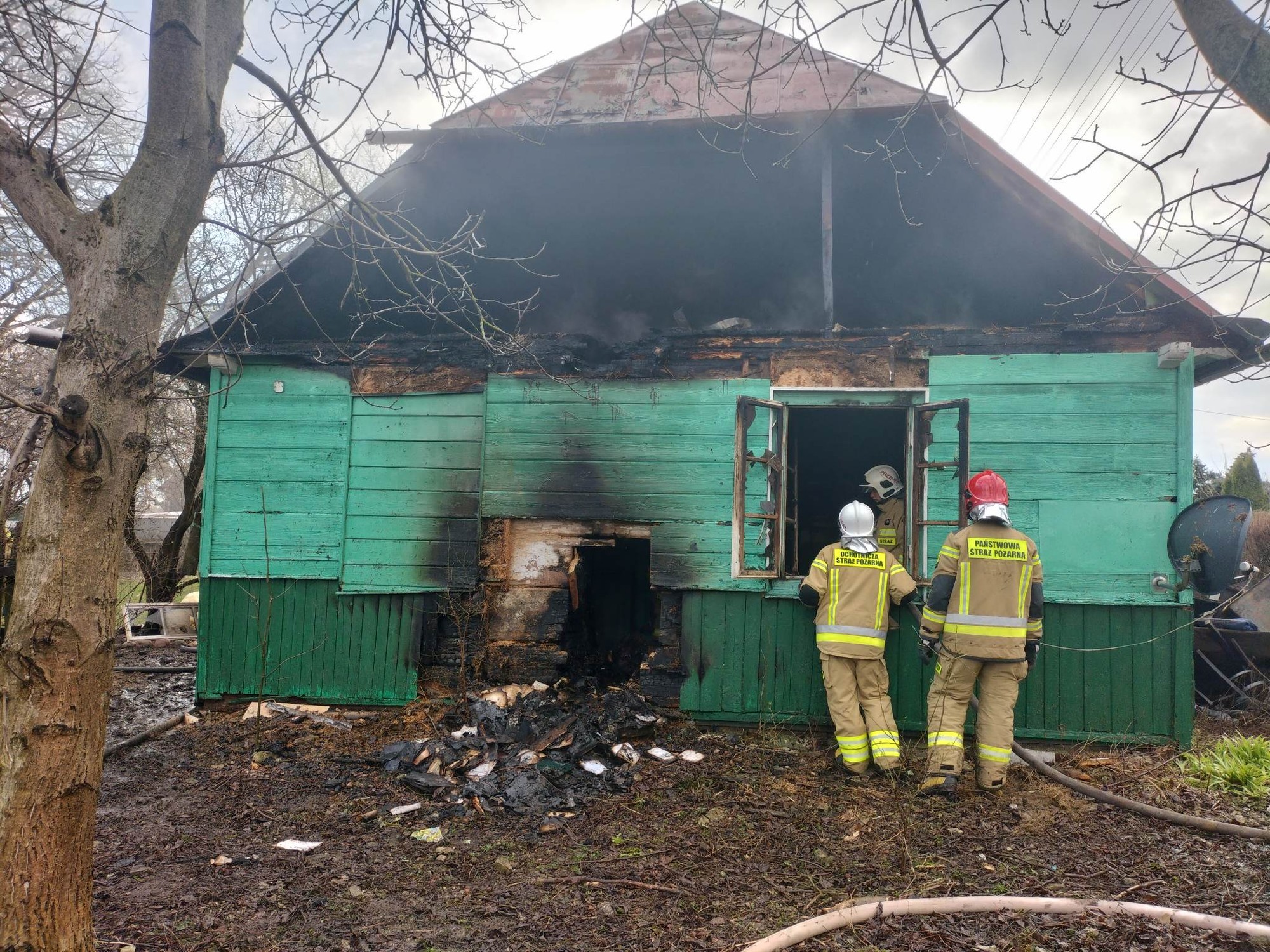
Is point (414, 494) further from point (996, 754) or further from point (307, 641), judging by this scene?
point (996, 754)

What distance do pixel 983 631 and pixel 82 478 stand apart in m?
4.86

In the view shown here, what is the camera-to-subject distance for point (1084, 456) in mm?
5922

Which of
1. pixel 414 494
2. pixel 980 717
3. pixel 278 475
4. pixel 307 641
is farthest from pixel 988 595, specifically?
pixel 278 475

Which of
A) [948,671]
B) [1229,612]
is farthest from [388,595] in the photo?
[1229,612]

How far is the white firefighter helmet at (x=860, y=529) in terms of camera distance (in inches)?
223

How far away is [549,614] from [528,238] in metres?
3.64

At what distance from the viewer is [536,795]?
16.0ft

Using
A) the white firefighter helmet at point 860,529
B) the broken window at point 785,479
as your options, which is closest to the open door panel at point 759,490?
the broken window at point 785,479

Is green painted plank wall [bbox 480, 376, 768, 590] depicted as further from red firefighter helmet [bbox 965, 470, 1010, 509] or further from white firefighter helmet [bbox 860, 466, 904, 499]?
red firefighter helmet [bbox 965, 470, 1010, 509]

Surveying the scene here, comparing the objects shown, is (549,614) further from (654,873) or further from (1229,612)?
(1229,612)

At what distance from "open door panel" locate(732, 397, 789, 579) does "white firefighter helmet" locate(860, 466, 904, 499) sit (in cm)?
130

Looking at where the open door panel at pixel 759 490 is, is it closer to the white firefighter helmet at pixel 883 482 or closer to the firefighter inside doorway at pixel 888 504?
the firefighter inside doorway at pixel 888 504

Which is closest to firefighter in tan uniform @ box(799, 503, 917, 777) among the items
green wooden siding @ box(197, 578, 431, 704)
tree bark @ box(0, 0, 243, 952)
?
green wooden siding @ box(197, 578, 431, 704)

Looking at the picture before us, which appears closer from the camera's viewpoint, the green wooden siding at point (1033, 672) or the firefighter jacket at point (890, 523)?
the green wooden siding at point (1033, 672)
